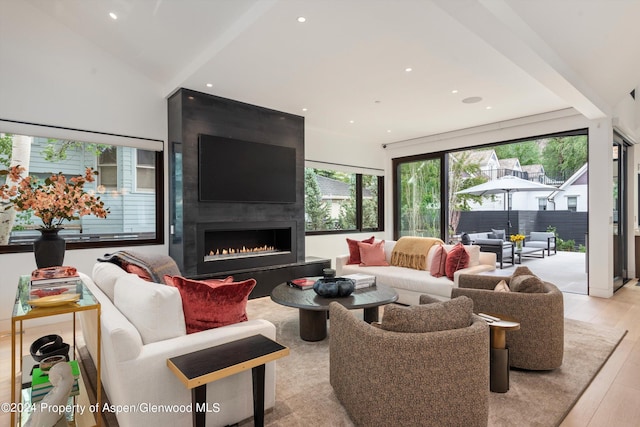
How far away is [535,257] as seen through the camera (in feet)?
28.2

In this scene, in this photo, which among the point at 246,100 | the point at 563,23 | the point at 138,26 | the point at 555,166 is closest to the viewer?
the point at 563,23

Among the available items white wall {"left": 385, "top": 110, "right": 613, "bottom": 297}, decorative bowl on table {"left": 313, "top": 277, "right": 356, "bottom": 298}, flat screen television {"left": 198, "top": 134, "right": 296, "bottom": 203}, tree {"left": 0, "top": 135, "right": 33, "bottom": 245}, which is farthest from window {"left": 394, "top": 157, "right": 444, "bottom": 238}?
tree {"left": 0, "top": 135, "right": 33, "bottom": 245}

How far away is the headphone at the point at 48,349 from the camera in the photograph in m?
2.29

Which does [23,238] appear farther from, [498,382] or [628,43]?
[628,43]

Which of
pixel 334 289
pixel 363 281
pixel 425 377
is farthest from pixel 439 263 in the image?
pixel 425 377

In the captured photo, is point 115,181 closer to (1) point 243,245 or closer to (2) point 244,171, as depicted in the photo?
(2) point 244,171

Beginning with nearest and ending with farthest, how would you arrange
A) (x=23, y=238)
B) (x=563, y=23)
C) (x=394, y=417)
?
(x=394, y=417) < (x=563, y=23) < (x=23, y=238)

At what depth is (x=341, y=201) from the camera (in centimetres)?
702

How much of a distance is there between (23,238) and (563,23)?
223 inches

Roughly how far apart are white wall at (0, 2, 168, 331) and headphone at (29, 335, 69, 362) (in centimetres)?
171

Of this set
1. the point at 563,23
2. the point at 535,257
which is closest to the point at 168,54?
the point at 563,23

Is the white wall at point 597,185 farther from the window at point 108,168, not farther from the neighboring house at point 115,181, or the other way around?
the window at point 108,168

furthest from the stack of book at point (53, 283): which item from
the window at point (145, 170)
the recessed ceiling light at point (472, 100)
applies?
the recessed ceiling light at point (472, 100)

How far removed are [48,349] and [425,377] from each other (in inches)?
96.2
